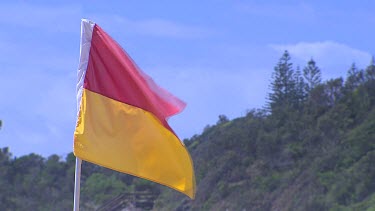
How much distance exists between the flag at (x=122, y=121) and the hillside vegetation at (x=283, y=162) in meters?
18.4

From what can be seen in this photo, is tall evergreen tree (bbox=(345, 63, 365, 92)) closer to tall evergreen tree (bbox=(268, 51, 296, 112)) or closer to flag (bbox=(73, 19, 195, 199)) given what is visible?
tall evergreen tree (bbox=(268, 51, 296, 112))

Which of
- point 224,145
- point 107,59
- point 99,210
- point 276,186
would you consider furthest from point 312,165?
point 107,59

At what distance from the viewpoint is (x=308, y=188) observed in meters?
35.7

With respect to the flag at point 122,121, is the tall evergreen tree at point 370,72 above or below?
above

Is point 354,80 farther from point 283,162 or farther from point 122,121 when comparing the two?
point 122,121

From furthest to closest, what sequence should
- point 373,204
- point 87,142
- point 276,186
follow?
1. point 276,186
2. point 373,204
3. point 87,142

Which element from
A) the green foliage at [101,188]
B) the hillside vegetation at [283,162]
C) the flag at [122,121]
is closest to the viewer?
the flag at [122,121]

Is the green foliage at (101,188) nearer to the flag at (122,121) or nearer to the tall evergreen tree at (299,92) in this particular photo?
the tall evergreen tree at (299,92)

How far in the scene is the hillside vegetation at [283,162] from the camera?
115 feet

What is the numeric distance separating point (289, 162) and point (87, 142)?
27483mm

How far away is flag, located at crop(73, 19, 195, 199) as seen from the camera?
12523mm

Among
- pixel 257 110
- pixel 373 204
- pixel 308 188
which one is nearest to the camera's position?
pixel 373 204

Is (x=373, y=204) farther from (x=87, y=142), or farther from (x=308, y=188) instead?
(x=87, y=142)

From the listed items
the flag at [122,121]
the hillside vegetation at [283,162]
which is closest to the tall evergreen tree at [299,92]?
the hillside vegetation at [283,162]
